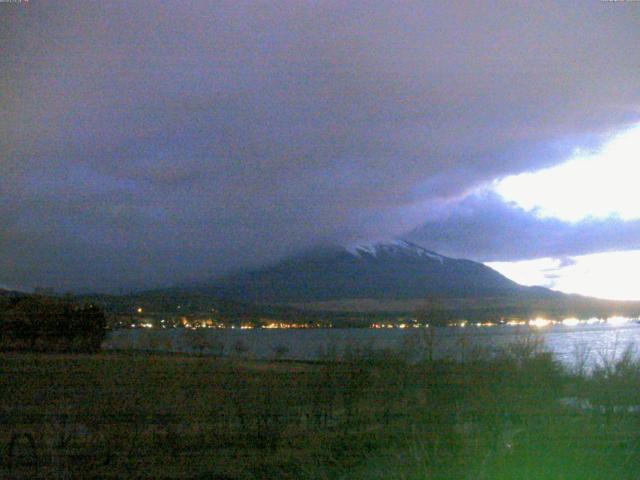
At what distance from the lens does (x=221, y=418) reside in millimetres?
18688

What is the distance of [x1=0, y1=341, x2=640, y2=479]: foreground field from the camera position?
1316 centimetres

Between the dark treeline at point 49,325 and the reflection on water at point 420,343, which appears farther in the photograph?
Answer: the dark treeline at point 49,325

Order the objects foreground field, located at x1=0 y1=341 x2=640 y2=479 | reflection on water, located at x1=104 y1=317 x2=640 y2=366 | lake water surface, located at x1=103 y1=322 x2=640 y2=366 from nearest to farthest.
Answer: foreground field, located at x1=0 y1=341 x2=640 y2=479, lake water surface, located at x1=103 y1=322 x2=640 y2=366, reflection on water, located at x1=104 y1=317 x2=640 y2=366

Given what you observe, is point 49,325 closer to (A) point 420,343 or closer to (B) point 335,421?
(A) point 420,343

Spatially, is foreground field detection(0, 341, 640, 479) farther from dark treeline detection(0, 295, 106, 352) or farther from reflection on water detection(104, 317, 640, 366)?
dark treeline detection(0, 295, 106, 352)

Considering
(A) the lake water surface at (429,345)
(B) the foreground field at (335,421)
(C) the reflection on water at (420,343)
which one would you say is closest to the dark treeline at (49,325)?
(C) the reflection on water at (420,343)

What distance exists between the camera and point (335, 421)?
19219mm

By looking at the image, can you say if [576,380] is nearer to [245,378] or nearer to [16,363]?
[245,378]

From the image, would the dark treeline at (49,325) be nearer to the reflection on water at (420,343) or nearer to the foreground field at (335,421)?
the reflection on water at (420,343)

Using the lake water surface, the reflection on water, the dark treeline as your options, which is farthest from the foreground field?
the dark treeline

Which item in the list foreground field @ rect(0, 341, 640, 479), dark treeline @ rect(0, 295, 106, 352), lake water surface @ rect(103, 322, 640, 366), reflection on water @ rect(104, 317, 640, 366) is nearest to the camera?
foreground field @ rect(0, 341, 640, 479)

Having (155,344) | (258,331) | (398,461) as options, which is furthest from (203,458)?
(258,331)

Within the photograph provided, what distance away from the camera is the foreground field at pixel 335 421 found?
13.2 metres

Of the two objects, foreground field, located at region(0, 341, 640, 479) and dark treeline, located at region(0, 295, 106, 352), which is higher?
dark treeline, located at region(0, 295, 106, 352)
